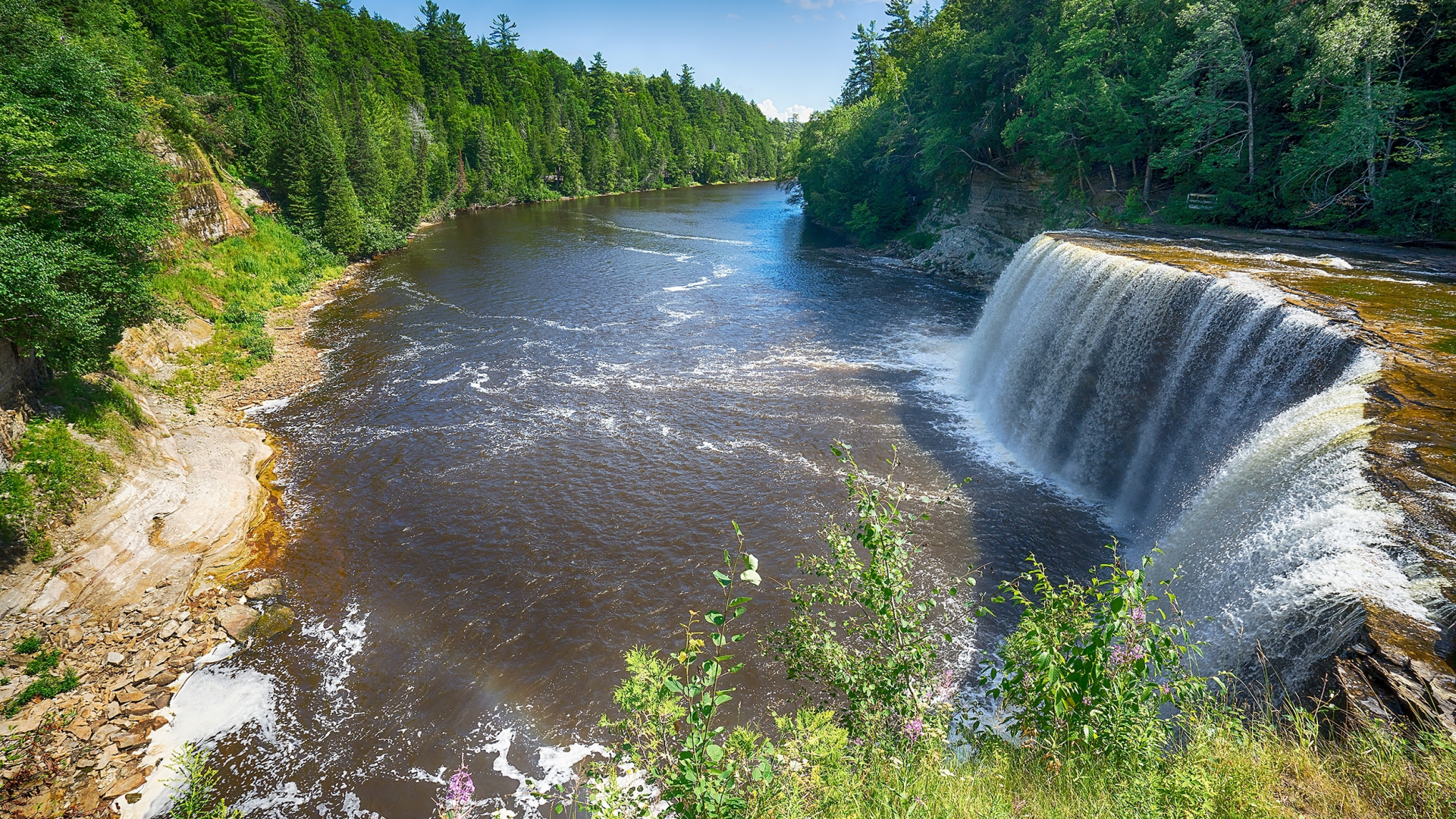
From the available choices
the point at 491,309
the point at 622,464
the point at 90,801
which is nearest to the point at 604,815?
the point at 90,801

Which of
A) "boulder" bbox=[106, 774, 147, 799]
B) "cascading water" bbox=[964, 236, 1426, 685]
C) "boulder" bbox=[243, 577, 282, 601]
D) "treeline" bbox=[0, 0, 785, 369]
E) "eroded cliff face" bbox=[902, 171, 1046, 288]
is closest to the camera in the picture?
"cascading water" bbox=[964, 236, 1426, 685]

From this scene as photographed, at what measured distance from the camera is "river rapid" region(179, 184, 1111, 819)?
8648mm

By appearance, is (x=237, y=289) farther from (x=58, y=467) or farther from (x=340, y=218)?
(x=58, y=467)

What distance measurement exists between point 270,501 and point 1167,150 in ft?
90.2

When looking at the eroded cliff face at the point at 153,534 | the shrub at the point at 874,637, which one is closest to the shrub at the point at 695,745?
the shrub at the point at 874,637

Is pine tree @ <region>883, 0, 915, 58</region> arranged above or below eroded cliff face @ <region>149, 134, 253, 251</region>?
above

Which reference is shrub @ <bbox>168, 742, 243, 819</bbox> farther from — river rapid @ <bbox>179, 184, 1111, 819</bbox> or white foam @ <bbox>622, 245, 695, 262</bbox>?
white foam @ <bbox>622, 245, 695, 262</bbox>

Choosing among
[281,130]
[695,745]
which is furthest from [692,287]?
[695,745]

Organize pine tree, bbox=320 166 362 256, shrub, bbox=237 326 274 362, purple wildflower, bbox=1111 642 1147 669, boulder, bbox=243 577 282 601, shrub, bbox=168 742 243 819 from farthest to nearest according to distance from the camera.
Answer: pine tree, bbox=320 166 362 256 → shrub, bbox=237 326 274 362 → boulder, bbox=243 577 282 601 → shrub, bbox=168 742 243 819 → purple wildflower, bbox=1111 642 1147 669

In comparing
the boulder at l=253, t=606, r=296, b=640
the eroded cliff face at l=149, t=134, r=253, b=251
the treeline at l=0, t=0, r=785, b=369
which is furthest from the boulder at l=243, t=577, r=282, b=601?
the eroded cliff face at l=149, t=134, r=253, b=251

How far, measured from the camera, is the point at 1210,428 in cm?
1093

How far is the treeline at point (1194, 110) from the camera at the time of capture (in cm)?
1577

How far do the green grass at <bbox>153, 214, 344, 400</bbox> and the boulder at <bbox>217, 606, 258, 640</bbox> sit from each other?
392 inches

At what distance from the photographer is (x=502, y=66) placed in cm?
8656
